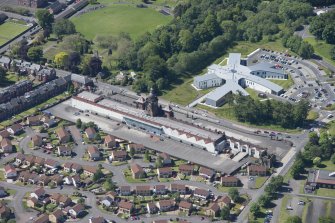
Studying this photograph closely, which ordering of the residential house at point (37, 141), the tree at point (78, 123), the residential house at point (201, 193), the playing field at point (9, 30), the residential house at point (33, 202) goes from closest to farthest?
the residential house at point (33, 202) < the residential house at point (201, 193) < the residential house at point (37, 141) < the tree at point (78, 123) < the playing field at point (9, 30)

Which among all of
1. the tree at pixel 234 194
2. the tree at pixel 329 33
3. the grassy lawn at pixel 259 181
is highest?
the tree at pixel 329 33

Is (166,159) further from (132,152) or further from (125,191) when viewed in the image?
(125,191)

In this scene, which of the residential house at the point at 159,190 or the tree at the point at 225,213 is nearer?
the tree at the point at 225,213

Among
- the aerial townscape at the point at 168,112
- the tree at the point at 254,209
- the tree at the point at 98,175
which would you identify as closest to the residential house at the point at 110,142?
the aerial townscape at the point at 168,112

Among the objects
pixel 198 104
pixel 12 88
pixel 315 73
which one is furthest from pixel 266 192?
pixel 12 88

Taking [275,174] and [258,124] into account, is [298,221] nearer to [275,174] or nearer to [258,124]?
[275,174]

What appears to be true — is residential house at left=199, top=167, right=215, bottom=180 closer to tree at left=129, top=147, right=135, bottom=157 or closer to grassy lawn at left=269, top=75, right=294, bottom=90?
tree at left=129, top=147, right=135, bottom=157

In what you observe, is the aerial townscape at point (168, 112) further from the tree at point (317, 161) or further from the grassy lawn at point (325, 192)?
the tree at point (317, 161)

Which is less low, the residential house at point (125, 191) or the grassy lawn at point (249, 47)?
the grassy lawn at point (249, 47)
